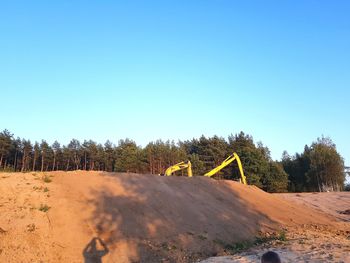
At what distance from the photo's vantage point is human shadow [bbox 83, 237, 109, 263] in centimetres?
1204

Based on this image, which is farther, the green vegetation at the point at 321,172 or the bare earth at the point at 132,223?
the green vegetation at the point at 321,172

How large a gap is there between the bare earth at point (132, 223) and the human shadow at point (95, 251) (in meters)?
0.03

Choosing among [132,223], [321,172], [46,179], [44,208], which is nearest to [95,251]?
[132,223]

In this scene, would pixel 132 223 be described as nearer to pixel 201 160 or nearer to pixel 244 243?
pixel 244 243

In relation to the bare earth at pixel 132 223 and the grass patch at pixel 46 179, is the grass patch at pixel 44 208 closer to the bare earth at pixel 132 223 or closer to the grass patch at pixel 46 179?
the bare earth at pixel 132 223

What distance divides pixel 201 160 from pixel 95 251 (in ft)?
188

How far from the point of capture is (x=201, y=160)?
2721 inches

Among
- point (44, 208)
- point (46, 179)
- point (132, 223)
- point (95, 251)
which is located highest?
point (46, 179)

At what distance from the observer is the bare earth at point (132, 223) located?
1226 cm

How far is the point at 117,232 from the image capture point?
44.6ft

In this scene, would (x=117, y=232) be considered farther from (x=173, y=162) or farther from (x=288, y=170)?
(x=288, y=170)

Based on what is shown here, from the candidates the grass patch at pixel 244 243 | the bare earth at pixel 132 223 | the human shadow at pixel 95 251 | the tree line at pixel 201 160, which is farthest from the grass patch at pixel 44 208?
the tree line at pixel 201 160

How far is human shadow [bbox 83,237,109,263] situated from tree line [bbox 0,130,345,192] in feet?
146

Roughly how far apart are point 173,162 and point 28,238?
53.4m
